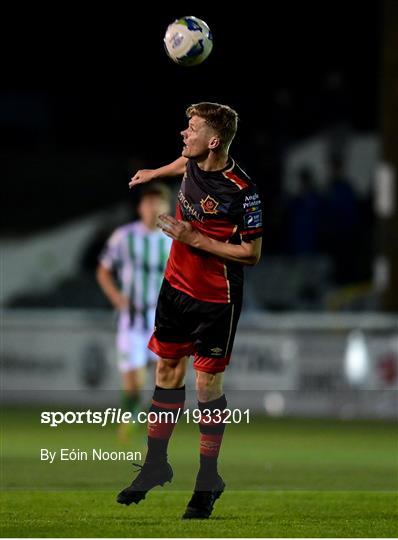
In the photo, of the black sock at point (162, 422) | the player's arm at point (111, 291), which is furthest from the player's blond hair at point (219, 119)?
the player's arm at point (111, 291)

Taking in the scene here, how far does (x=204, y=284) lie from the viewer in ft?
23.7

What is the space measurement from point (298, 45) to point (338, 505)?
16.2 m

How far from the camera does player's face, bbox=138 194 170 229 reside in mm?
11391

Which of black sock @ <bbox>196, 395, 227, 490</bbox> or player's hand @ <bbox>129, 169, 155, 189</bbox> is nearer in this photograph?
black sock @ <bbox>196, 395, 227, 490</bbox>

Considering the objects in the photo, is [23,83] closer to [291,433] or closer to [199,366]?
[291,433]

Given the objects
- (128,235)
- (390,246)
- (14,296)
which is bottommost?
(14,296)

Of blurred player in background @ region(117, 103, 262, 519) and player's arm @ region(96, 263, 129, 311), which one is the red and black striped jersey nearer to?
blurred player in background @ region(117, 103, 262, 519)

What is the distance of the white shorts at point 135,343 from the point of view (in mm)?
11773

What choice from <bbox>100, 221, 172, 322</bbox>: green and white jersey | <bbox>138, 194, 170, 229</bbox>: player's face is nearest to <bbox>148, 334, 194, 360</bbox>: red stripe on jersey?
<bbox>138, 194, 170, 229</bbox>: player's face

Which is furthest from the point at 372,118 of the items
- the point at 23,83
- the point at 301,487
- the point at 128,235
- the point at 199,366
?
the point at 199,366

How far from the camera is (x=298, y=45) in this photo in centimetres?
2350

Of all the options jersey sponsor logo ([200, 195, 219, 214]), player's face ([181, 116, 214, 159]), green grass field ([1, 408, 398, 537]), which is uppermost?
player's face ([181, 116, 214, 159])

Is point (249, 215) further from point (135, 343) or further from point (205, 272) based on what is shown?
point (135, 343)

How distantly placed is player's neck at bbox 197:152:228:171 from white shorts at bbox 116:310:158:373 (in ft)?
15.2
